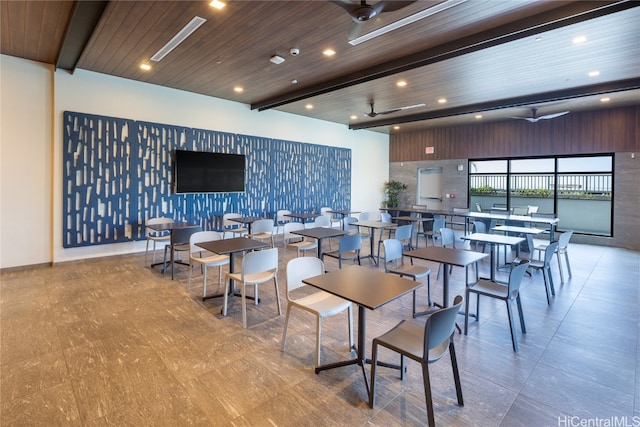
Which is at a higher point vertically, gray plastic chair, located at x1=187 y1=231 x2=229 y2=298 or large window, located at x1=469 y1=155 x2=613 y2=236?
large window, located at x1=469 y1=155 x2=613 y2=236

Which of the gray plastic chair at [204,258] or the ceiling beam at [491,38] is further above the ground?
the ceiling beam at [491,38]

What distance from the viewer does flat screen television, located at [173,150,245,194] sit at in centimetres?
671

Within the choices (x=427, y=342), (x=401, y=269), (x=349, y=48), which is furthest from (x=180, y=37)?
(x=427, y=342)

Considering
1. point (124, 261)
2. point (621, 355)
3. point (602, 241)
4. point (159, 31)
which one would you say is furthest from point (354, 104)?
point (602, 241)

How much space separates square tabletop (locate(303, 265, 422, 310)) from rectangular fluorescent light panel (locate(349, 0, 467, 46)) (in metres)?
3.03

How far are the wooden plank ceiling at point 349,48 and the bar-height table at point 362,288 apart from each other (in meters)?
3.01

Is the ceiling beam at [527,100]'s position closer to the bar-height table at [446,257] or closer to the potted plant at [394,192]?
the potted plant at [394,192]

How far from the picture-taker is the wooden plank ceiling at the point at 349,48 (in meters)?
3.67

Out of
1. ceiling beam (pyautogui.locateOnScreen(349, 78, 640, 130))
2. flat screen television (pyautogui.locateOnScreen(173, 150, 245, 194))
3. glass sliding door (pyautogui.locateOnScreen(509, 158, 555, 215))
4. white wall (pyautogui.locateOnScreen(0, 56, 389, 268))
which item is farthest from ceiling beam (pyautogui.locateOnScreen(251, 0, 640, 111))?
glass sliding door (pyautogui.locateOnScreen(509, 158, 555, 215))

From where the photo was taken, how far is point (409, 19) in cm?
377

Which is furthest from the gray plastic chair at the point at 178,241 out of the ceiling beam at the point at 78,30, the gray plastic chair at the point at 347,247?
the ceiling beam at the point at 78,30

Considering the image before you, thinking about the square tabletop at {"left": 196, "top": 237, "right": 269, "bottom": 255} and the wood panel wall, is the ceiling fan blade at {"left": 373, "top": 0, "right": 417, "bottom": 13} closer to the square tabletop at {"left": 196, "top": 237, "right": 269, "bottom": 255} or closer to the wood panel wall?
the square tabletop at {"left": 196, "top": 237, "right": 269, "bottom": 255}

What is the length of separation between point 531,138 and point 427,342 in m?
9.51

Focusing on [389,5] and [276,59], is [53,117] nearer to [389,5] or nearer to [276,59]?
[276,59]
